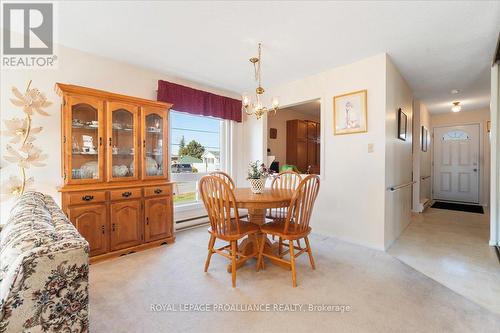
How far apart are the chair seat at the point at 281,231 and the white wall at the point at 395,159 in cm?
143

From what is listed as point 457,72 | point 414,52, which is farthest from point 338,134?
point 457,72

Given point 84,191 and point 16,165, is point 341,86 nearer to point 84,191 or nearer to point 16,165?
point 84,191

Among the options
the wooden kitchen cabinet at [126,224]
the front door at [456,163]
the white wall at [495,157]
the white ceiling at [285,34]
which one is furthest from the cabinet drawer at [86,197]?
the front door at [456,163]

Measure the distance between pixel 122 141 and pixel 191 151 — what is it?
1.25m

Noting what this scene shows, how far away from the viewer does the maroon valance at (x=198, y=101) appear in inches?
135

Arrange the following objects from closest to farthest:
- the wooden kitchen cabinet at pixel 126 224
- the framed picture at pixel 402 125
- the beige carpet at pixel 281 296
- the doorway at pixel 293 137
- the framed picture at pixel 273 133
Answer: the beige carpet at pixel 281 296 → the wooden kitchen cabinet at pixel 126 224 → the framed picture at pixel 402 125 → the framed picture at pixel 273 133 → the doorway at pixel 293 137

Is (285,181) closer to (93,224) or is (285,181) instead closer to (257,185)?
(257,185)

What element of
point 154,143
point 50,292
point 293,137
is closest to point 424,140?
point 293,137

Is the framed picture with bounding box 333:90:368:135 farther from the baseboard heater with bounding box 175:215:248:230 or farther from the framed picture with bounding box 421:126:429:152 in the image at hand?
the framed picture with bounding box 421:126:429:152

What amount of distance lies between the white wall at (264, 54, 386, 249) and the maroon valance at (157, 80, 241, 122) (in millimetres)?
1302

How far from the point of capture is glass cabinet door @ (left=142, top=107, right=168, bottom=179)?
2.96 m

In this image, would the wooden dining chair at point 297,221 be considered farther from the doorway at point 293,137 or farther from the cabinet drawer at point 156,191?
the doorway at point 293,137

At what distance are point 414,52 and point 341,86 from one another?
2.86 ft

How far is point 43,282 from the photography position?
0.83 metres
